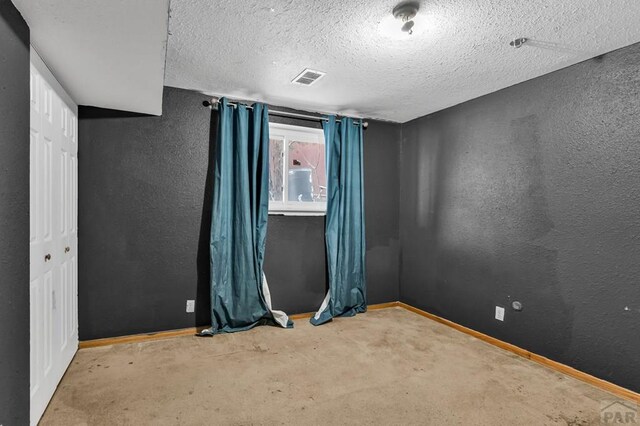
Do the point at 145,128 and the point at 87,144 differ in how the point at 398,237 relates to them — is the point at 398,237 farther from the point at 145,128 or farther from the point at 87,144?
the point at 87,144

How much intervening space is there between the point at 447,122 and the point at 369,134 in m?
0.88

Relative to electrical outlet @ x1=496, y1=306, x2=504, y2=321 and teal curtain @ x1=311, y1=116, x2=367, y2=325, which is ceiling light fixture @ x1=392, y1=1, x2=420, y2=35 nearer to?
teal curtain @ x1=311, y1=116, x2=367, y2=325

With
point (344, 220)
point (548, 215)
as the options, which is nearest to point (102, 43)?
point (344, 220)

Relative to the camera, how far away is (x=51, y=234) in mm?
2127

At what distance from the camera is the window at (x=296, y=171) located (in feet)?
11.9

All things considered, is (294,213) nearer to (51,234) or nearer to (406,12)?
(51,234)

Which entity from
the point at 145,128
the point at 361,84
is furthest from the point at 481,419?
the point at 145,128

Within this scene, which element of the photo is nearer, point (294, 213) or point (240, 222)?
point (240, 222)

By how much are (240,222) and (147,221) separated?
799 mm

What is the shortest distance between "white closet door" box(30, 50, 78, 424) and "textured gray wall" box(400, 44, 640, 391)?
328 cm

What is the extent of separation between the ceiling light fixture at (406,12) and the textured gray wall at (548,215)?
1477mm

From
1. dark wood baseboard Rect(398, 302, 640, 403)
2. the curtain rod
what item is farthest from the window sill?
dark wood baseboard Rect(398, 302, 640, 403)

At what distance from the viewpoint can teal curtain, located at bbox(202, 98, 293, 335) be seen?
10.5 feet

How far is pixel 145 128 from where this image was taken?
3070mm
